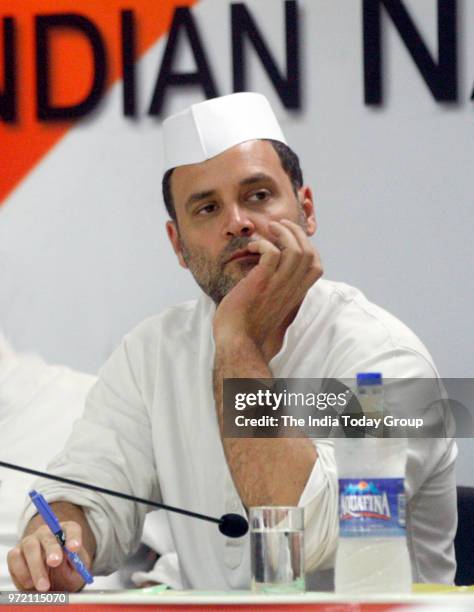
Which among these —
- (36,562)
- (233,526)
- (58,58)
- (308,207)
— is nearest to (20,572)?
(36,562)

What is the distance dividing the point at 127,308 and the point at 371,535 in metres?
0.93

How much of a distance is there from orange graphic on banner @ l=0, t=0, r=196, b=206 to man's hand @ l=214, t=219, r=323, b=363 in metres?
0.43

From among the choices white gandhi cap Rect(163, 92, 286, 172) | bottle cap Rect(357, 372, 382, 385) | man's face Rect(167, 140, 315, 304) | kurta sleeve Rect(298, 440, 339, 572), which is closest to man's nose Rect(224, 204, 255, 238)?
man's face Rect(167, 140, 315, 304)

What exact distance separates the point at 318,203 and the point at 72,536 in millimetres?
780

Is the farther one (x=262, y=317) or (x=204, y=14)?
(x=204, y=14)

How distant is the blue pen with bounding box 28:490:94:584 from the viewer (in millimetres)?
1370

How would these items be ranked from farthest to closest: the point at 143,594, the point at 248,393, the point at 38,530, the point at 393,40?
the point at 393,40 < the point at 248,393 < the point at 38,530 < the point at 143,594

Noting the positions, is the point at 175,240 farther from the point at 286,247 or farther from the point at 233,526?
the point at 233,526

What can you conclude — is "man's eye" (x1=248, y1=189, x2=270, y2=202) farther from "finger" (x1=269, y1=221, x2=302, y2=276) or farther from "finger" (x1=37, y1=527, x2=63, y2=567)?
"finger" (x1=37, y1=527, x2=63, y2=567)

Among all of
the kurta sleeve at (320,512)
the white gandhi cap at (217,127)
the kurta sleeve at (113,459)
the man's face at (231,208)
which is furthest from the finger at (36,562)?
the white gandhi cap at (217,127)

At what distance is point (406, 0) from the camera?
6.52 feet

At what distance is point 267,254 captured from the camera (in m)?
1.89

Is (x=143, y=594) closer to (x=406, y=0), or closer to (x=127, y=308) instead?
(x=127, y=308)

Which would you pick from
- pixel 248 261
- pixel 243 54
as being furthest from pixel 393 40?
pixel 248 261
